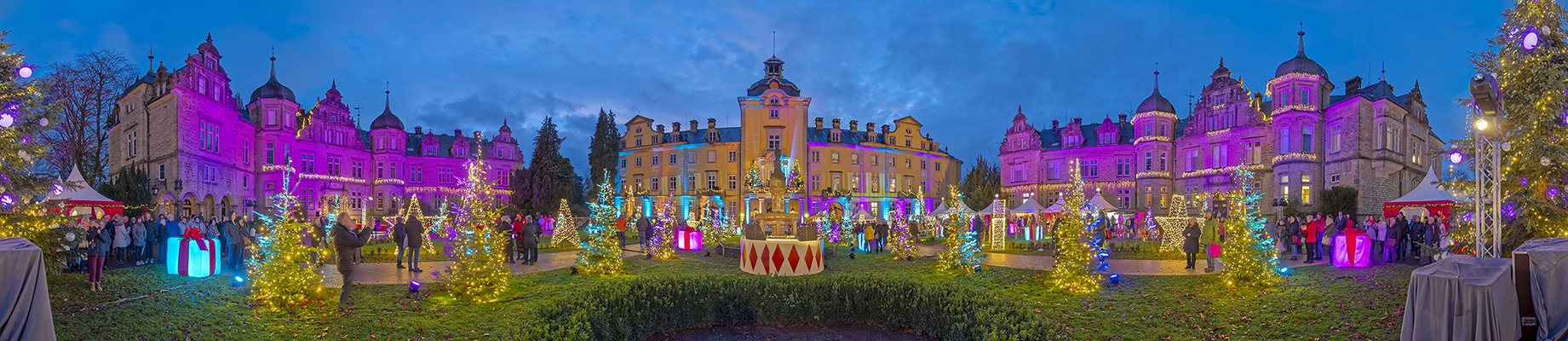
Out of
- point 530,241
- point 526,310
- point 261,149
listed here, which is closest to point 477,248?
point 526,310

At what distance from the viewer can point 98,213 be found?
1895 centimetres

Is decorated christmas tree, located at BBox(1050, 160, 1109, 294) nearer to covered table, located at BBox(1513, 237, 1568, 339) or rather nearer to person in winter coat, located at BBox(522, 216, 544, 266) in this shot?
covered table, located at BBox(1513, 237, 1568, 339)

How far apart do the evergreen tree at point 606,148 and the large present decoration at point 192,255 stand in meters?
38.2

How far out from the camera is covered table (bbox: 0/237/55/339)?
5.78m

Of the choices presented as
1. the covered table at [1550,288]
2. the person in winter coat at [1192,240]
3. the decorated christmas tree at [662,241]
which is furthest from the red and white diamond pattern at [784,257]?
the covered table at [1550,288]

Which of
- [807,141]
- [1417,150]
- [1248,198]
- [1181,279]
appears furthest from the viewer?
[807,141]

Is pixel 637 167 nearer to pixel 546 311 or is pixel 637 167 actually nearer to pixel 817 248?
pixel 817 248

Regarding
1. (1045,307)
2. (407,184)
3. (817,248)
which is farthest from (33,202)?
(407,184)

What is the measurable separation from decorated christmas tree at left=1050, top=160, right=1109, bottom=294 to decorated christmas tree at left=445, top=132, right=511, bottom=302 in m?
9.58

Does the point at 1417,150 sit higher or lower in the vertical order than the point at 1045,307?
higher

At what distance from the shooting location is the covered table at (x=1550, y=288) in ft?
18.1

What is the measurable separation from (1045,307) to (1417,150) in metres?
41.8

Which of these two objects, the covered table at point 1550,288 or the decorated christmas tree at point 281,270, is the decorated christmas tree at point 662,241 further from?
the covered table at point 1550,288

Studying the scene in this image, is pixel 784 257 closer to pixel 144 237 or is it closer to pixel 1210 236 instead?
pixel 1210 236
